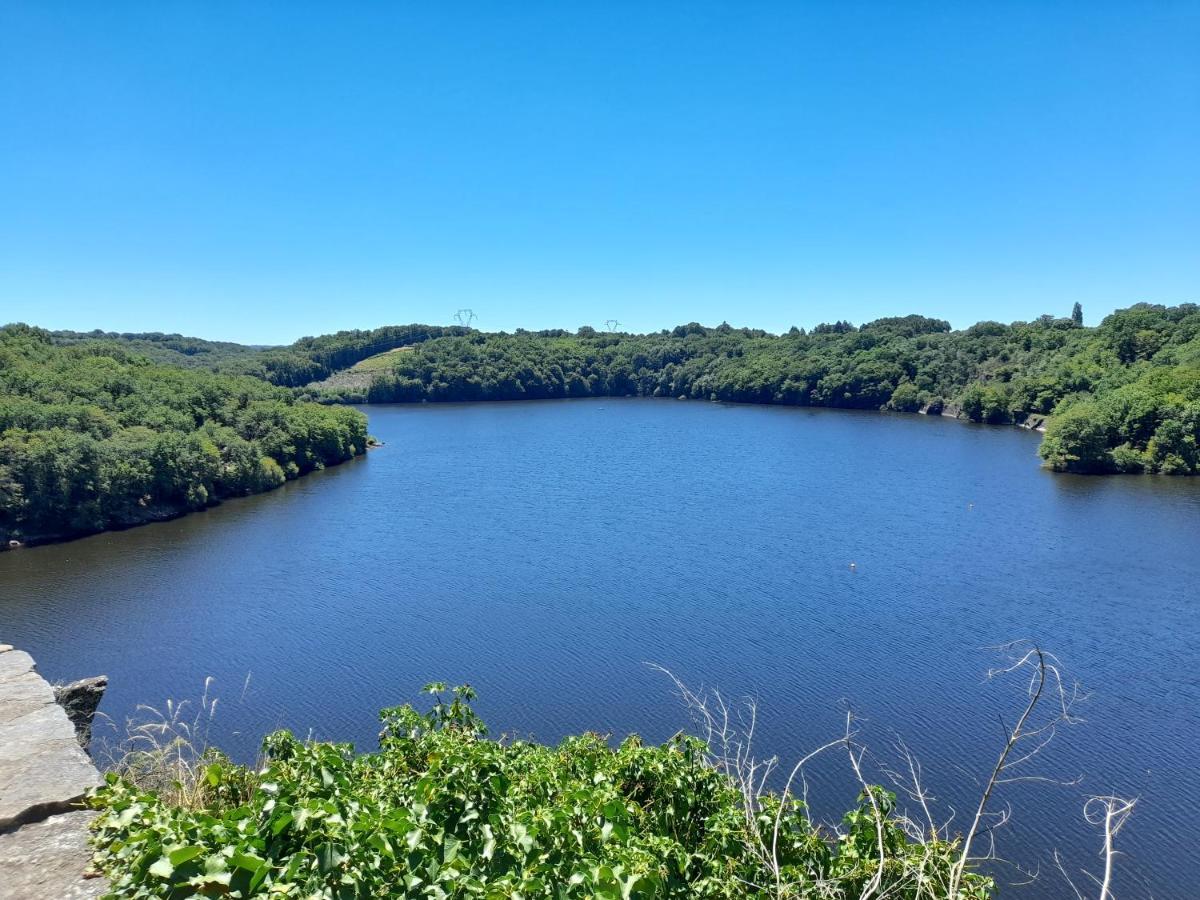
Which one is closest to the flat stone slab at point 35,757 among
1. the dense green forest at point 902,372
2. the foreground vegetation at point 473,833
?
the foreground vegetation at point 473,833

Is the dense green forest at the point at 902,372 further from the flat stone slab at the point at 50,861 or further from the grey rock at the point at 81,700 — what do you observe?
the flat stone slab at the point at 50,861

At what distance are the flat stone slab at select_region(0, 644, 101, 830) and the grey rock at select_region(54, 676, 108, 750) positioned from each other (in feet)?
5.40

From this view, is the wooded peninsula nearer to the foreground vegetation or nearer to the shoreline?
the shoreline

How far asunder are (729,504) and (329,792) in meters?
43.9

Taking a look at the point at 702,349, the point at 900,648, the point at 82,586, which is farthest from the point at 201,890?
the point at 702,349

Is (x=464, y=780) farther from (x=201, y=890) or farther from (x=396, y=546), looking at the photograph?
(x=396, y=546)

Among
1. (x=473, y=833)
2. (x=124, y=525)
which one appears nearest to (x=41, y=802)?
(x=473, y=833)

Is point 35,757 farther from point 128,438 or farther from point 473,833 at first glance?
point 128,438

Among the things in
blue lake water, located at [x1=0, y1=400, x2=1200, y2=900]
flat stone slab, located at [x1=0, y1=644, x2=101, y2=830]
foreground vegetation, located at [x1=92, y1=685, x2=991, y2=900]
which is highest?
flat stone slab, located at [x1=0, y1=644, x2=101, y2=830]

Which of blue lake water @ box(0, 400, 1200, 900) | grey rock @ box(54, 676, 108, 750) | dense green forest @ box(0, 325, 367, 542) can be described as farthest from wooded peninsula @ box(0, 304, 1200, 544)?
grey rock @ box(54, 676, 108, 750)

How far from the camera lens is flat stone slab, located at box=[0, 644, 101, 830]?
491 centimetres

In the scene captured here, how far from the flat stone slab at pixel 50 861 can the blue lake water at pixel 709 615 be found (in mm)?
15860

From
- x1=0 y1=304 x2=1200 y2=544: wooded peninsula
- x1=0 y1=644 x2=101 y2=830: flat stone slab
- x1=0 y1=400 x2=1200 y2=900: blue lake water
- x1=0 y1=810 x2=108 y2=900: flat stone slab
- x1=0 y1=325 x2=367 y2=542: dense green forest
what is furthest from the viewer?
x1=0 y1=304 x2=1200 y2=544: wooded peninsula

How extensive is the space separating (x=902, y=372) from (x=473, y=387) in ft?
232
